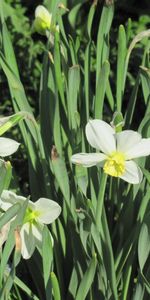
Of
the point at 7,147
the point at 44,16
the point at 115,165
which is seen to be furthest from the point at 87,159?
the point at 44,16

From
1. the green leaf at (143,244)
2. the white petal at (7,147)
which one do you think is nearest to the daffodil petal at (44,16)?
the white petal at (7,147)

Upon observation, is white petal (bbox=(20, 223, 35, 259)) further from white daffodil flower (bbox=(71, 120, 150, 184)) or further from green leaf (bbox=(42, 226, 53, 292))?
white daffodil flower (bbox=(71, 120, 150, 184))

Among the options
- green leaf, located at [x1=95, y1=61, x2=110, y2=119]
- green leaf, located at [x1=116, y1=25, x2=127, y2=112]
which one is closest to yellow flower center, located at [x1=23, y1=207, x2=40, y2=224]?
green leaf, located at [x1=95, y1=61, x2=110, y2=119]

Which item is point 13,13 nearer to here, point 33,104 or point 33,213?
point 33,104

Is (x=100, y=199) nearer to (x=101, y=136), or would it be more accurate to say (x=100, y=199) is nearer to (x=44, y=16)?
(x=101, y=136)

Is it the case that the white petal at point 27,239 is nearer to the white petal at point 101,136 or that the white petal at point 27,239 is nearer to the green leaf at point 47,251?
the green leaf at point 47,251
